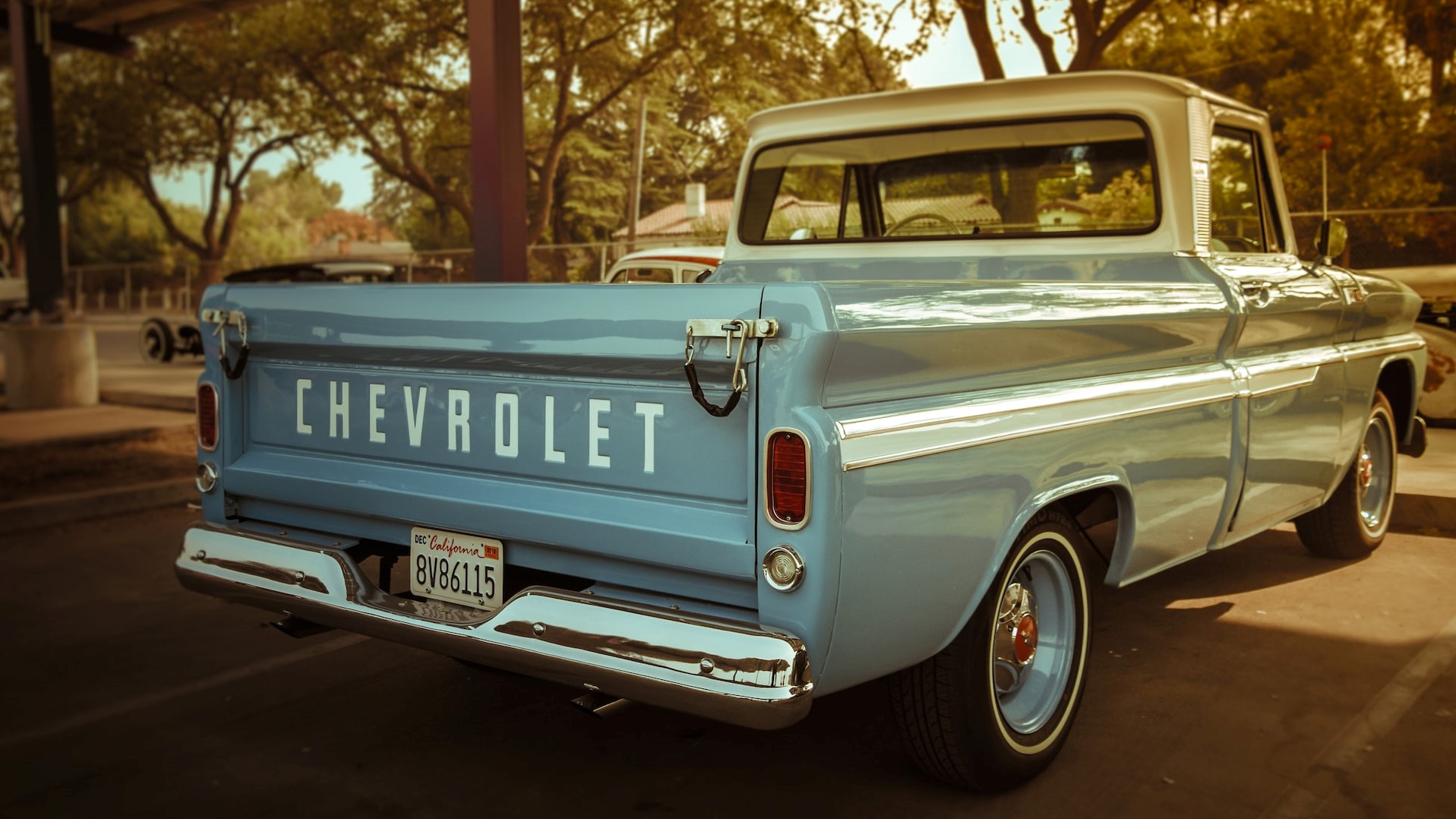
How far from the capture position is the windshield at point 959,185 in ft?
14.7

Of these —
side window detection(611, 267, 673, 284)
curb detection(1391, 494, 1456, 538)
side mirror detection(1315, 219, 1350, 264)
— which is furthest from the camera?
side window detection(611, 267, 673, 284)

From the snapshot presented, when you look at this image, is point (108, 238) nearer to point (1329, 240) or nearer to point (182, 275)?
point (182, 275)

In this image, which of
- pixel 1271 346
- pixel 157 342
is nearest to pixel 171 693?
pixel 1271 346

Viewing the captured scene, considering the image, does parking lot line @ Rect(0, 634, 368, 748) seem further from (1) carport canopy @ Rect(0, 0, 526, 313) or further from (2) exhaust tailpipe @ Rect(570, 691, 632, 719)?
(1) carport canopy @ Rect(0, 0, 526, 313)

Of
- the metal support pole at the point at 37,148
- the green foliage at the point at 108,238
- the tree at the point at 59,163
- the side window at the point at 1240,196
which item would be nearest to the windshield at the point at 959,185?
the side window at the point at 1240,196

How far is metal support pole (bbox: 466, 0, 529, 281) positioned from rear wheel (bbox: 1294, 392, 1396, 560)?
442 centimetres

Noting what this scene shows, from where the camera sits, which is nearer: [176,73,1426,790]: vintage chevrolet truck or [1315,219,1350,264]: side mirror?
[176,73,1426,790]: vintage chevrolet truck

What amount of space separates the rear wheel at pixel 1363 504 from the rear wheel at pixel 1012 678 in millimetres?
2532

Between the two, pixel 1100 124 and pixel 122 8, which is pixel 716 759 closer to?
pixel 1100 124

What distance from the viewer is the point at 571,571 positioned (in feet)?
9.94

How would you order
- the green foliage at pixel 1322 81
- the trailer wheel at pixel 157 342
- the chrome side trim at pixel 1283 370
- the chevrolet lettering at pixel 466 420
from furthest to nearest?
the green foliage at pixel 1322 81
the trailer wheel at pixel 157 342
the chrome side trim at pixel 1283 370
the chevrolet lettering at pixel 466 420

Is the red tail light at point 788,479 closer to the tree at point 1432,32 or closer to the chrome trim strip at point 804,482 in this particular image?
the chrome trim strip at point 804,482

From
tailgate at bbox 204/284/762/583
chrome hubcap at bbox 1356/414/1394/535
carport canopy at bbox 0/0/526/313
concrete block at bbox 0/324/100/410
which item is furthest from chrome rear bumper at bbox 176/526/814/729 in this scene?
concrete block at bbox 0/324/100/410

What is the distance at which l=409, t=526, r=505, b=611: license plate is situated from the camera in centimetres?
313
